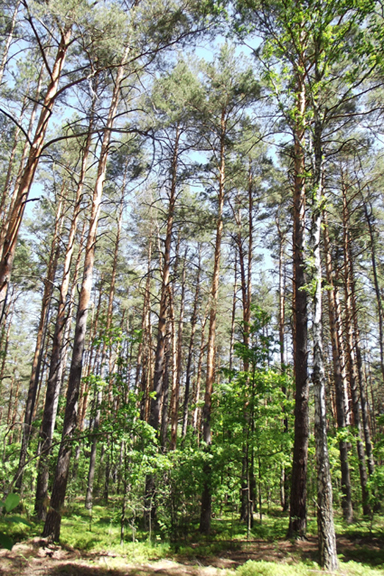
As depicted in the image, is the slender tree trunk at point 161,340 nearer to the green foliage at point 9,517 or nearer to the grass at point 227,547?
the grass at point 227,547

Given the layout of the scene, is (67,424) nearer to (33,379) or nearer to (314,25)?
(33,379)

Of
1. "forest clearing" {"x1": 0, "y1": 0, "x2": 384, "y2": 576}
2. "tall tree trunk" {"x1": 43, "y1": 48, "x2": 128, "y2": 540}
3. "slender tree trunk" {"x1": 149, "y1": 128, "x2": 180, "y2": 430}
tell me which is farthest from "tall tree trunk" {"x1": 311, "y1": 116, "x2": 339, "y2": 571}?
"slender tree trunk" {"x1": 149, "y1": 128, "x2": 180, "y2": 430}

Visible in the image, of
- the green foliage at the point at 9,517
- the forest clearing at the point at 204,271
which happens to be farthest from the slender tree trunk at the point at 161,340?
the green foliage at the point at 9,517

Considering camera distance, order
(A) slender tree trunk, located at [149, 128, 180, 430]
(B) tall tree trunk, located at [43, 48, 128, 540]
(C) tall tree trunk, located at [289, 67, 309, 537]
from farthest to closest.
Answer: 1. (A) slender tree trunk, located at [149, 128, 180, 430]
2. (C) tall tree trunk, located at [289, 67, 309, 537]
3. (B) tall tree trunk, located at [43, 48, 128, 540]

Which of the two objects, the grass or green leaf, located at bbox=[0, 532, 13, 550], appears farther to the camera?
A: the grass

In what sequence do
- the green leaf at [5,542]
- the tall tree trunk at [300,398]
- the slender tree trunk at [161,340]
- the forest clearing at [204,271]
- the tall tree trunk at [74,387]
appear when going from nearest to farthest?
the green leaf at [5,542] < the forest clearing at [204,271] < the tall tree trunk at [74,387] < the tall tree trunk at [300,398] < the slender tree trunk at [161,340]

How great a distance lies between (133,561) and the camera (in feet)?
20.0

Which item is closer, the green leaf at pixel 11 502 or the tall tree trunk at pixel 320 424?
the green leaf at pixel 11 502

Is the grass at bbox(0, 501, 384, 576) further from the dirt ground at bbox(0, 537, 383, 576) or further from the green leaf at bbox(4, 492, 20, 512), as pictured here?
the green leaf at bbox(4, 492, 20, 512)

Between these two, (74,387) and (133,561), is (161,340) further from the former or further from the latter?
(133,561)

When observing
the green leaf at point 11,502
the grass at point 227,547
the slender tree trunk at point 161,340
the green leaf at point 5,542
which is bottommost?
the grass at point 227,547

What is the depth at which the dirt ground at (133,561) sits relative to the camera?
525 centimetres

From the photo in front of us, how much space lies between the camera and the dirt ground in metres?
5.25

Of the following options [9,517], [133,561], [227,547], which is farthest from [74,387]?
[9,517]
